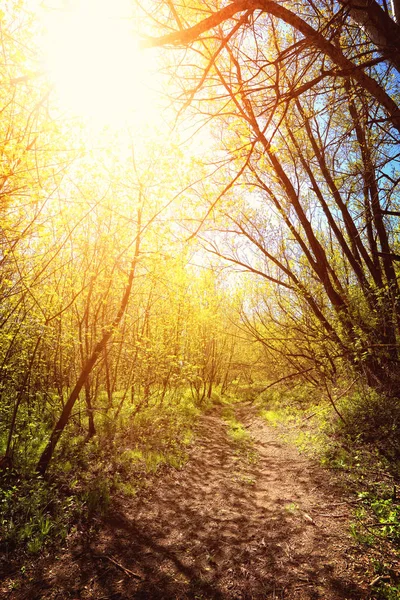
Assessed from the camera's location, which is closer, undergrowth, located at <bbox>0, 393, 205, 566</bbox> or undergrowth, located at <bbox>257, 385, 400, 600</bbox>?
undergrowth, located at <bbox>257, 385, 400, 600</bbox>

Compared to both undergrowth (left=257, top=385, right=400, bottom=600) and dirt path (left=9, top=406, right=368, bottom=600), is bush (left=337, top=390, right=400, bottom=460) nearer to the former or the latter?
undergrowth (left=257, top=385, right=400, bottom=600)

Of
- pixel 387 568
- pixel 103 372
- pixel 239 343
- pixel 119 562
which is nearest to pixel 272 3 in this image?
pixel 387 568

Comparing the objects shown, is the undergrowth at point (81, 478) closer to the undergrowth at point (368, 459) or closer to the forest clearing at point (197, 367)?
the forest clearing at point (197, 367)

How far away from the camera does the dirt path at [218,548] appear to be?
120 inches

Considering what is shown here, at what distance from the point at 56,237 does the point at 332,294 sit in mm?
6278

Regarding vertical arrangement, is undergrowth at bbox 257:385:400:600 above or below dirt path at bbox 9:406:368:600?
above

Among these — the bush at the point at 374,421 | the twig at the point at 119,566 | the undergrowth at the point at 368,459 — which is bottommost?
the twig at the point at 119,566

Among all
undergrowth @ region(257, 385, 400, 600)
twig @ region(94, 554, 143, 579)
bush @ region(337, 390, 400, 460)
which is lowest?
twig @ region(94, 554, 143, 579)

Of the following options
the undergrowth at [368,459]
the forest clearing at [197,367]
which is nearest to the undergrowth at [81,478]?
the forest clearing at [197,367]

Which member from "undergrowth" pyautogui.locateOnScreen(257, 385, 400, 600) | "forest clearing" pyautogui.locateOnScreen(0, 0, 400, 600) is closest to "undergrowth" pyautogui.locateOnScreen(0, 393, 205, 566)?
"forest clearing" pyautogui.locateOnScreen(0, 0, 400, 600)

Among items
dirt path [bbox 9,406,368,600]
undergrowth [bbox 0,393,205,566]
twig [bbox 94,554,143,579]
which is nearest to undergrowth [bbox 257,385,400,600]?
dirt path [bbox 9,406,368,600]

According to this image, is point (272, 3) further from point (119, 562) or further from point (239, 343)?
point (239, 343)

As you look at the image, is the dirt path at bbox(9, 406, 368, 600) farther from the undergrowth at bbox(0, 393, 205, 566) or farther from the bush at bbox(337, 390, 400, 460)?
the bush at bbox(337, 390, 400, 460)

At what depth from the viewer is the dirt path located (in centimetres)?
305
